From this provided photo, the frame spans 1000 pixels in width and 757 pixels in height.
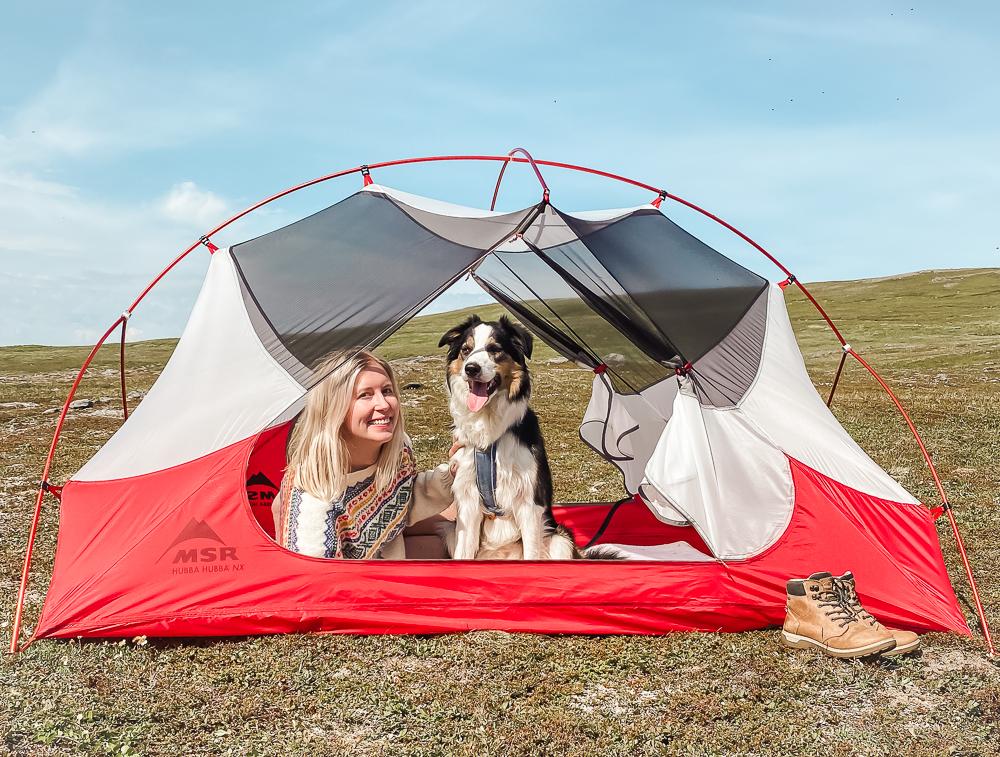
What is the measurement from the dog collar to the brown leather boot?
1.94 meters

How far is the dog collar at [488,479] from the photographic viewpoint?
5.46m

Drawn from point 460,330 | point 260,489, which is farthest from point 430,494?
point 260,489

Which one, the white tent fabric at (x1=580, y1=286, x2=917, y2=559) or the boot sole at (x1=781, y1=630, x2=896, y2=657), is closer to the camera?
the boot sole at (x1=781, y1=630, x2=896, y2=657)

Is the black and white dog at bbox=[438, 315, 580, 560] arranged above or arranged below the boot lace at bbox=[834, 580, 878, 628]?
above

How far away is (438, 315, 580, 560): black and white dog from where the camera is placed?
216 inches

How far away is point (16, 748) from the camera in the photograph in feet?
11.9

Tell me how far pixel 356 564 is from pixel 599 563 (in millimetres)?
1483

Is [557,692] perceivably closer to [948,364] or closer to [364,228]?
[364,228]

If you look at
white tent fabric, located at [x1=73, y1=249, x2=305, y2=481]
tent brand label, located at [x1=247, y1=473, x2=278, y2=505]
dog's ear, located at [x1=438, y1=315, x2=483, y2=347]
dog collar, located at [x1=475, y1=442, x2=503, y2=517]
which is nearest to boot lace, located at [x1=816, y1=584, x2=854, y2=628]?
dog collar, located at [x1=475, y1=442, x2=503, y2=517]

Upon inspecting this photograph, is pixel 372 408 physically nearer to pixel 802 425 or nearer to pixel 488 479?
pixel 488 479

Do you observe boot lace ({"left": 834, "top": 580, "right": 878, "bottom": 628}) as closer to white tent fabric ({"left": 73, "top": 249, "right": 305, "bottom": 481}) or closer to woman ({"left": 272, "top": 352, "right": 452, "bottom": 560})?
→ woman ({"left": 272, "top": 352, "right": 452, "bottom": 560})

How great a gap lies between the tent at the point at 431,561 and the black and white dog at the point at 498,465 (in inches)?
25.2

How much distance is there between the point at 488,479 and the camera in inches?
216

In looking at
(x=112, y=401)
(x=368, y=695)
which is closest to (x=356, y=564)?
(x=368, y=695)
